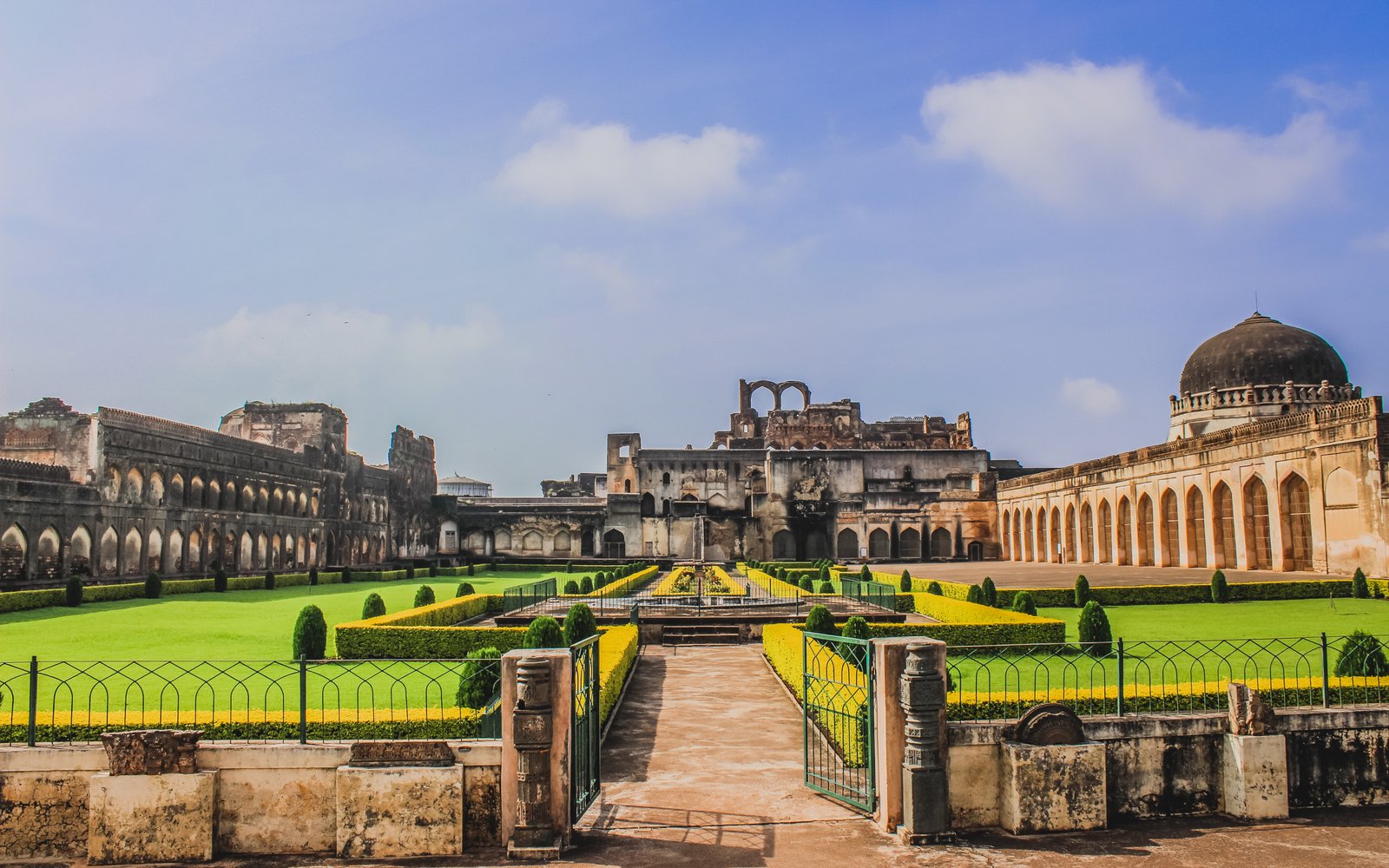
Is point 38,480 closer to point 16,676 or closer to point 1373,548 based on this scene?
point 16,676

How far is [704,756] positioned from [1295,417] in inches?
887

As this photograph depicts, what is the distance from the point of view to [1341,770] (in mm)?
7137

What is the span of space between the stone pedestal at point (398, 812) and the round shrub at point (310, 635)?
7746 millimetres

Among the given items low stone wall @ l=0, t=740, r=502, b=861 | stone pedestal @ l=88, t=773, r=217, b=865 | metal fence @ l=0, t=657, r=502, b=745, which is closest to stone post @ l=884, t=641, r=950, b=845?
low stone wall @ l=0, t=740, r=502, b=861

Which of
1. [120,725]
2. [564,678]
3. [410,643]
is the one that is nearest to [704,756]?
[564,678]

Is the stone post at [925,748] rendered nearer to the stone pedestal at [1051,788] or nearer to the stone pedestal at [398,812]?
the stone pedestal at [1051,788]

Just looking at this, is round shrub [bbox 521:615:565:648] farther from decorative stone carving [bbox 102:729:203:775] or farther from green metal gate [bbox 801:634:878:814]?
decorative stone carving [bbox 102:729:203:775]

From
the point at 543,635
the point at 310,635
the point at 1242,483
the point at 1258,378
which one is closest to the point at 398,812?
the point at 543,635

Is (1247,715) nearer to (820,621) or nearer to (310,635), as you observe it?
(820,621)

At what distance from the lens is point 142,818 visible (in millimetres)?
6102

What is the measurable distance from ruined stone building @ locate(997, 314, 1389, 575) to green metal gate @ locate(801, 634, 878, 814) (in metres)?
19.4

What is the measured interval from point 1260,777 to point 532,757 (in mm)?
4871

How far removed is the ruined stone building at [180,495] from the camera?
2909cm

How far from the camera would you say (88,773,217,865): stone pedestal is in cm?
609
